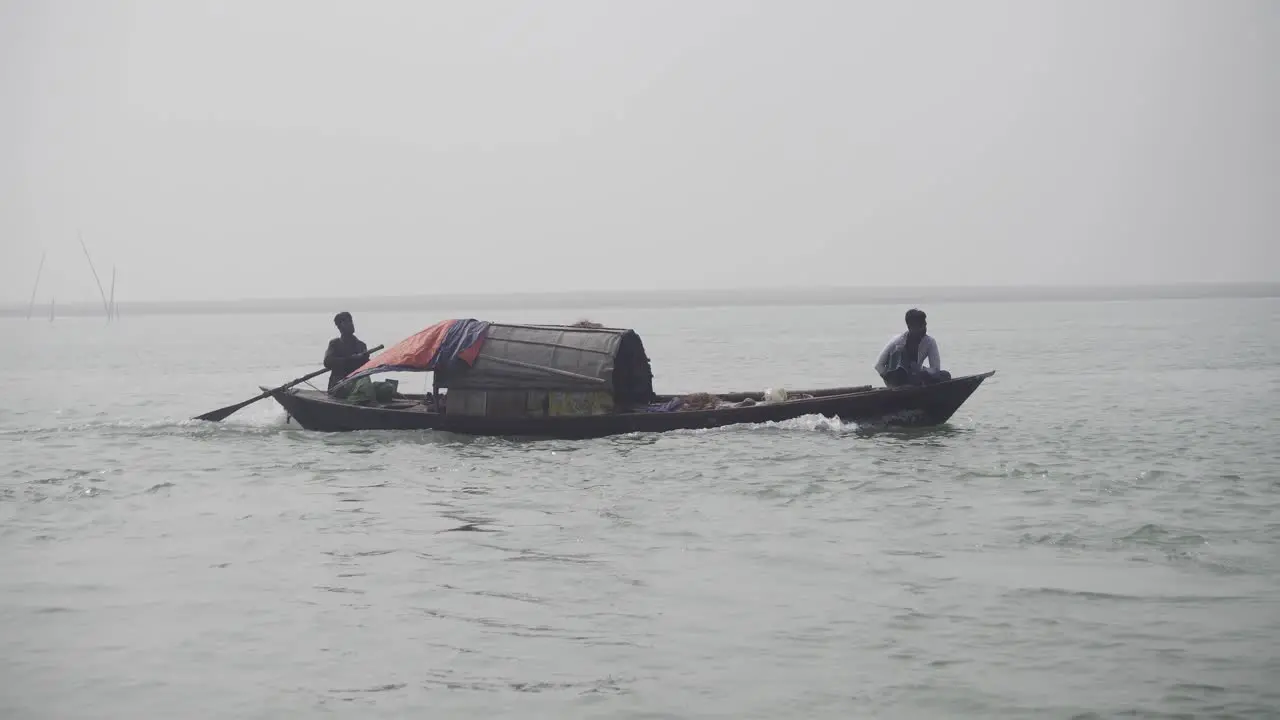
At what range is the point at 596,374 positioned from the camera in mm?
17766

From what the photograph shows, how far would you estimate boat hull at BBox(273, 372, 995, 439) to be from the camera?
56.6 feet

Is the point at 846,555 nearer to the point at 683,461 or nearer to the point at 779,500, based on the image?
the point at 779,500

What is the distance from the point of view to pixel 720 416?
1748 centimetres

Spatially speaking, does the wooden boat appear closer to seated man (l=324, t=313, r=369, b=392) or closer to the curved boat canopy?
the curved boat canopy

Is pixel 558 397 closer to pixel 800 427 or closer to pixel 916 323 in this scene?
pixel 800 427

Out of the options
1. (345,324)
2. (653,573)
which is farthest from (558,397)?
(653,573)

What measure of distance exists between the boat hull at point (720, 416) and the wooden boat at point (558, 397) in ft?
0.05

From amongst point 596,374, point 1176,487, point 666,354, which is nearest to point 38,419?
point 596,374

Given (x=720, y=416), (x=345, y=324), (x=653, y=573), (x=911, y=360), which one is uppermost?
(x=345, y=324)

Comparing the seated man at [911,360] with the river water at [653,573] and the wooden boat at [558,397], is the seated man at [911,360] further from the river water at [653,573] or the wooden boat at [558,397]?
the river water at [653,573]

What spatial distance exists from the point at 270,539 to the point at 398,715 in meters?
5.61

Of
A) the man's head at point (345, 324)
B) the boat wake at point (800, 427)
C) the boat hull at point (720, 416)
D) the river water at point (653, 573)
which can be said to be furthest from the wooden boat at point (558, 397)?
the man's head at point (345, 324)

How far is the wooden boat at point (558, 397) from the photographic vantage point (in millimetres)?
17406

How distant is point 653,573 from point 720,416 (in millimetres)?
7355
